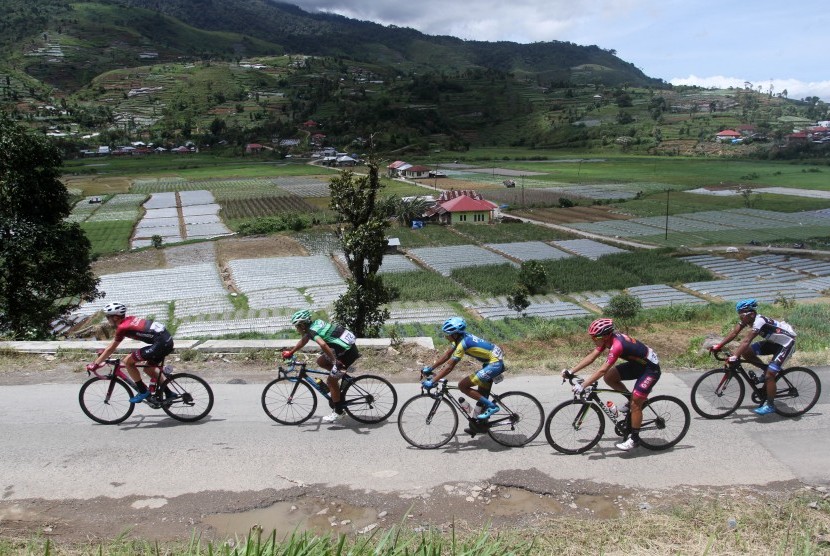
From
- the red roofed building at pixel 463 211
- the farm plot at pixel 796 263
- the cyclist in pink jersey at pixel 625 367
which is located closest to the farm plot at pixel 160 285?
the red roofed building at pixel 463 211

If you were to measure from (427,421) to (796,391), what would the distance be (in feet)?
17.0

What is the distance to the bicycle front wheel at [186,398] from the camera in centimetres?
804

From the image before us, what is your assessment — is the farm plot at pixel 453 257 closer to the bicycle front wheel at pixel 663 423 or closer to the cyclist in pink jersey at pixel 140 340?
the cyclist in pink jersey at pixel 140 340

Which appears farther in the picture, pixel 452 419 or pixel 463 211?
pixel 463 211

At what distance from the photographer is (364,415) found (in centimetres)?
806

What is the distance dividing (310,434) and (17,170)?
51.3ft

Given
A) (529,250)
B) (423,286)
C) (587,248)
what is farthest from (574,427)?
(587,248)

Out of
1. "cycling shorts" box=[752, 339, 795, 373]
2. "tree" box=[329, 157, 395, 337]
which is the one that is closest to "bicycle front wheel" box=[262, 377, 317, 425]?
"cycling shorts" box=[752, 339, 795, 373]

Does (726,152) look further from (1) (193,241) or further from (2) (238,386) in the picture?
(2) (238,386)

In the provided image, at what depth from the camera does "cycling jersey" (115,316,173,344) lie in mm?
7758

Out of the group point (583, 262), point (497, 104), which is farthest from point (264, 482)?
point (497, 104)

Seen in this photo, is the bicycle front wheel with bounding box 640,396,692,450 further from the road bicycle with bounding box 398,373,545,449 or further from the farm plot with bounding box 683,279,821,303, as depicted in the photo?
the farm plot with bounding box 683,279,821,303

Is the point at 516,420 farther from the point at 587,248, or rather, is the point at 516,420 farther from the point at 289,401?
the point at 587,248

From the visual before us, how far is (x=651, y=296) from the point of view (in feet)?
117
